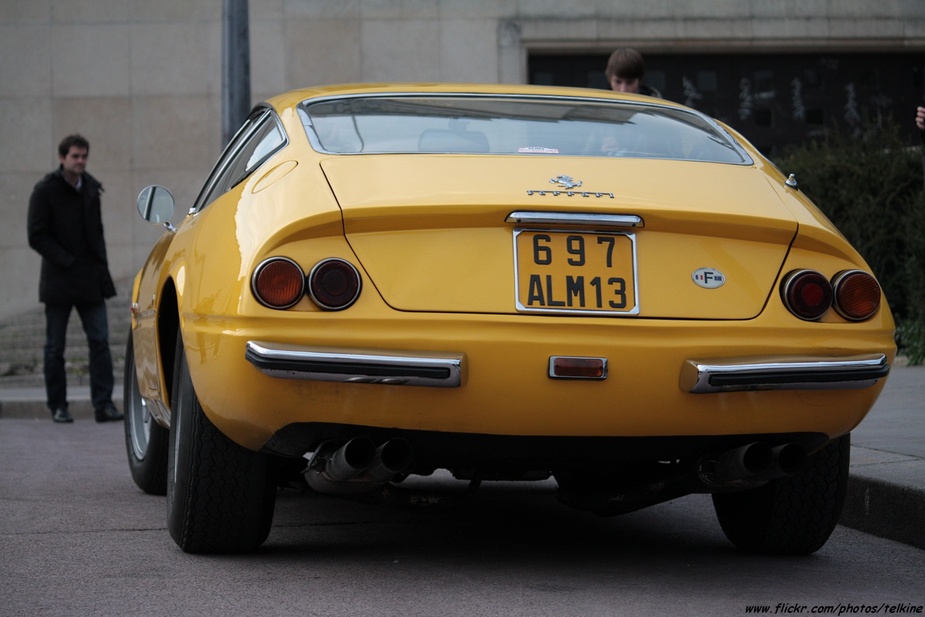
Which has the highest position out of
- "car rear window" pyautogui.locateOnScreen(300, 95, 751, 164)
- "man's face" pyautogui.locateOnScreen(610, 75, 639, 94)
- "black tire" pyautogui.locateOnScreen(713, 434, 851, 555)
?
"man's face" pyautogui.locateOnScreen(610, 75, 639, 94)

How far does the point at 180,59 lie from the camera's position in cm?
1814

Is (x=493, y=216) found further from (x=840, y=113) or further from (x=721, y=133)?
(x=840, y=113)

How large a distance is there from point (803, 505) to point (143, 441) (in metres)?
3.06

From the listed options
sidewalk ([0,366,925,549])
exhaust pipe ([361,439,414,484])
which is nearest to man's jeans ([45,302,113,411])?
sidewalk ([0,366,925,549])

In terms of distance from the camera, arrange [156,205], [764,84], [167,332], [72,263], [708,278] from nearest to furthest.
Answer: [708,278], [167,332], [156,205], [72,263], [764,84]

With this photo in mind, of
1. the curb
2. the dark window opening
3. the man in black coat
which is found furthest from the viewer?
the dark window opening

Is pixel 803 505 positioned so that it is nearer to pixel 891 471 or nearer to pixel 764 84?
pixel 891 471

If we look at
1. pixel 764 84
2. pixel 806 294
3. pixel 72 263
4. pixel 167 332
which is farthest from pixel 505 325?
pixel 764 84

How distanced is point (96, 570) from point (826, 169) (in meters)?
8.94

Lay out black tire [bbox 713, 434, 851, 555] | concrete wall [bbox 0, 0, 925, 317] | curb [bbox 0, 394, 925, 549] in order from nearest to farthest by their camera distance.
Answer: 1. black tire [bbox 713, 434, 851, 555]
2. curb [bbox 0, 394, 925, 549]
3. concrete wall [bbox 0, 0, 925, 317]

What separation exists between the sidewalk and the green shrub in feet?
6.97

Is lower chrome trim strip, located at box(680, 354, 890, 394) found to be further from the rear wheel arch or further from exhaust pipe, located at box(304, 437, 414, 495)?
the rear wheel arch

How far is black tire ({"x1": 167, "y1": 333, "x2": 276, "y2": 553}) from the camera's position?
4223 mm

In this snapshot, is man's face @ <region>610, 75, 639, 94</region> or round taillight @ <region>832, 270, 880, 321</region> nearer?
round taillight @ <region>832, 270, 880, 321</region>
